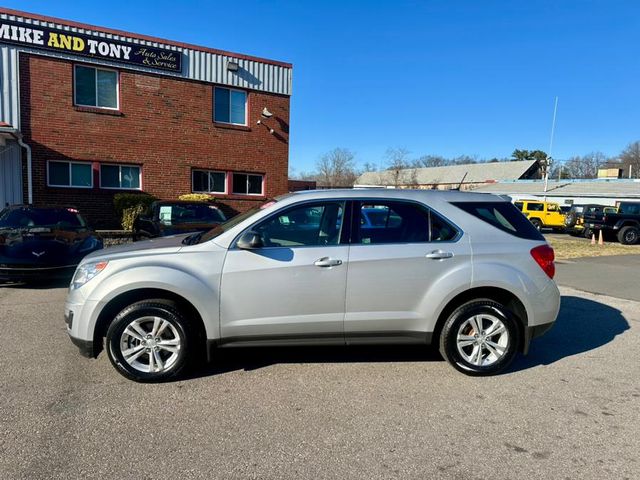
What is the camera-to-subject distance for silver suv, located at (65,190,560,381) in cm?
398

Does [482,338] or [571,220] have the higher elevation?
[571,220]

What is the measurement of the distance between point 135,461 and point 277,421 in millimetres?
1006

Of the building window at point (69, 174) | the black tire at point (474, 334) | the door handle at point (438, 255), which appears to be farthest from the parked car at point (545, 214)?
the door handle at point (438, 255)

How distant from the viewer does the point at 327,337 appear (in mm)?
4180

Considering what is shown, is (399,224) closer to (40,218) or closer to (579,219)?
(40,218)

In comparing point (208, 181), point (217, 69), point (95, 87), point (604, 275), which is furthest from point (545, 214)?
point (95, 87)

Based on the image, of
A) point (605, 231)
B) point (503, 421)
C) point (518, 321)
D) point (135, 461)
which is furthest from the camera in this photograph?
point (605, 231)

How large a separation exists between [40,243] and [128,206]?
762 cm

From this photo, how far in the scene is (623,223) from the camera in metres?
20.6

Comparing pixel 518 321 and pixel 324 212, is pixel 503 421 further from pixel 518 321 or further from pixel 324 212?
pixel 324 212

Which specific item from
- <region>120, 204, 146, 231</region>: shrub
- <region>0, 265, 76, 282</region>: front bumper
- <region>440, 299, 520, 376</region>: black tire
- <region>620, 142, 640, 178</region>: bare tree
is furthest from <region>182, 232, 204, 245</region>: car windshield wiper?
<region>620, 142, 640, 178</region>: bare tree

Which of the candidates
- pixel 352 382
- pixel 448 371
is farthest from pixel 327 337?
pixel 448 371

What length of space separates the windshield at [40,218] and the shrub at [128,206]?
5847mm

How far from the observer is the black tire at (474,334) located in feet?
14.0
